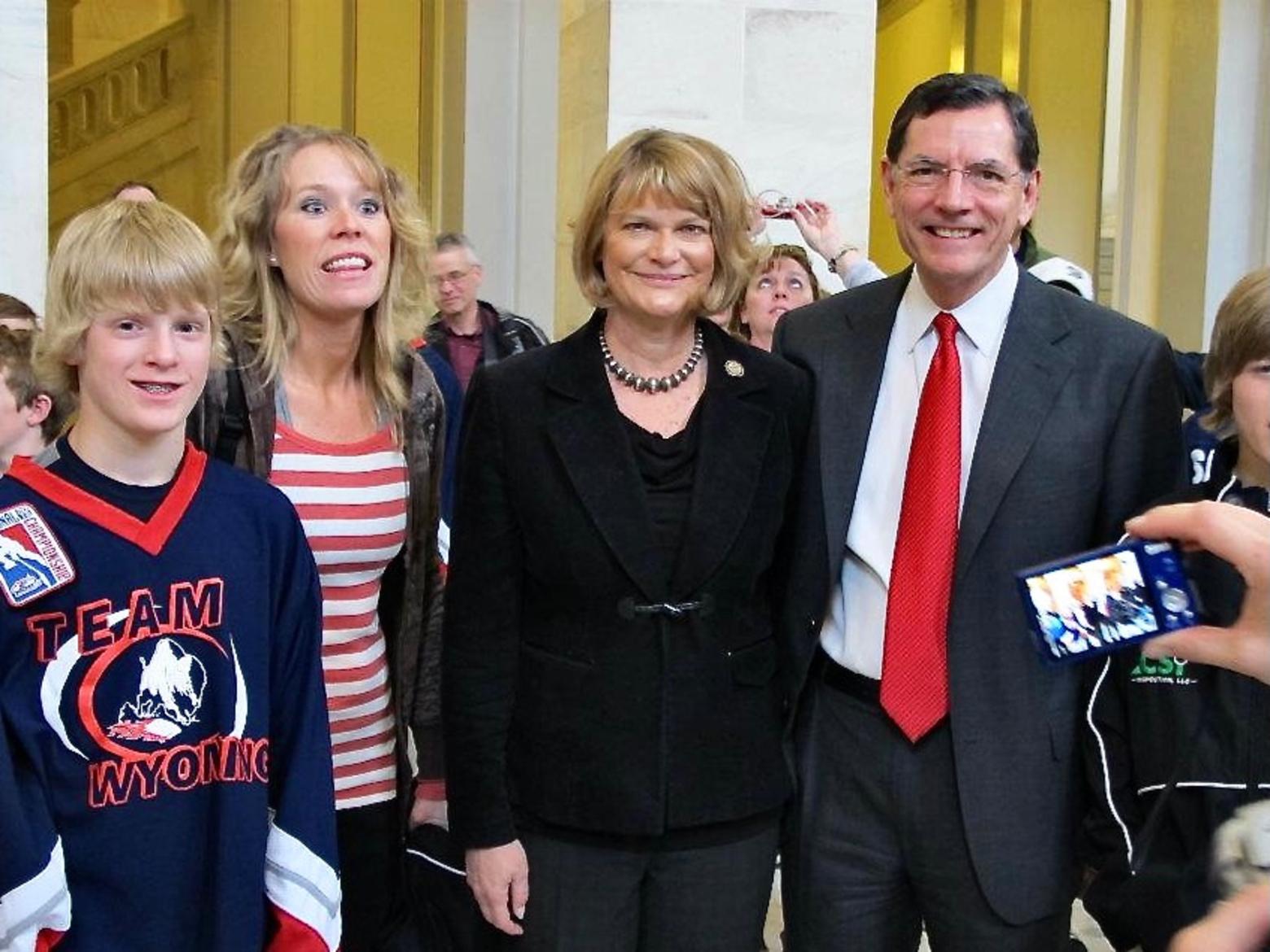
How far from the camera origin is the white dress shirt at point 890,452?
300 cm

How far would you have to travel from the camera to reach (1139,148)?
10.3 m

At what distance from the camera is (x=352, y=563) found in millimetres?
3070

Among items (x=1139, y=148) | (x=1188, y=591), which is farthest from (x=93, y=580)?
(x=1139, y=148)

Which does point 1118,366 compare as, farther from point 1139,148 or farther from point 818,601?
point 1139,148

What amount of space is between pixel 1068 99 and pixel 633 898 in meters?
12.8

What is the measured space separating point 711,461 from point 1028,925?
3.21 ft

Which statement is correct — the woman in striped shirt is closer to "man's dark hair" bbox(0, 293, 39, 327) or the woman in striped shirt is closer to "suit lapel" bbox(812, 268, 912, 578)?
"suit lapel" bbox(812, 268, 912, 578)

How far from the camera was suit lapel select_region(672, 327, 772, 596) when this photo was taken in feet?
9.43

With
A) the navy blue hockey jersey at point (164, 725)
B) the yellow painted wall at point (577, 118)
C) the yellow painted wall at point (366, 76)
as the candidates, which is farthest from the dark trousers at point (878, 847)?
the yellow painted wall at point (366, 76)

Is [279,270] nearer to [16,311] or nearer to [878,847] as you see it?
[878,847]

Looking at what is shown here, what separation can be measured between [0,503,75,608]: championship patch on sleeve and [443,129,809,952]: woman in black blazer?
69cm

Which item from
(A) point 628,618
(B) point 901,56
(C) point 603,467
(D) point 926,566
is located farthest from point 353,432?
(B) point 901,56

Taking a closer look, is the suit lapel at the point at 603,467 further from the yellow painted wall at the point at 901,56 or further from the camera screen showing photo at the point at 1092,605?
the yellow painted wall at the point at 901,56

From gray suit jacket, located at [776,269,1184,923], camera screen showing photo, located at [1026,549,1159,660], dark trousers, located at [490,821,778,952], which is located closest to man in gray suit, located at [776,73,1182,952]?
gray suit jacket, located at [776,269,1184,923]
